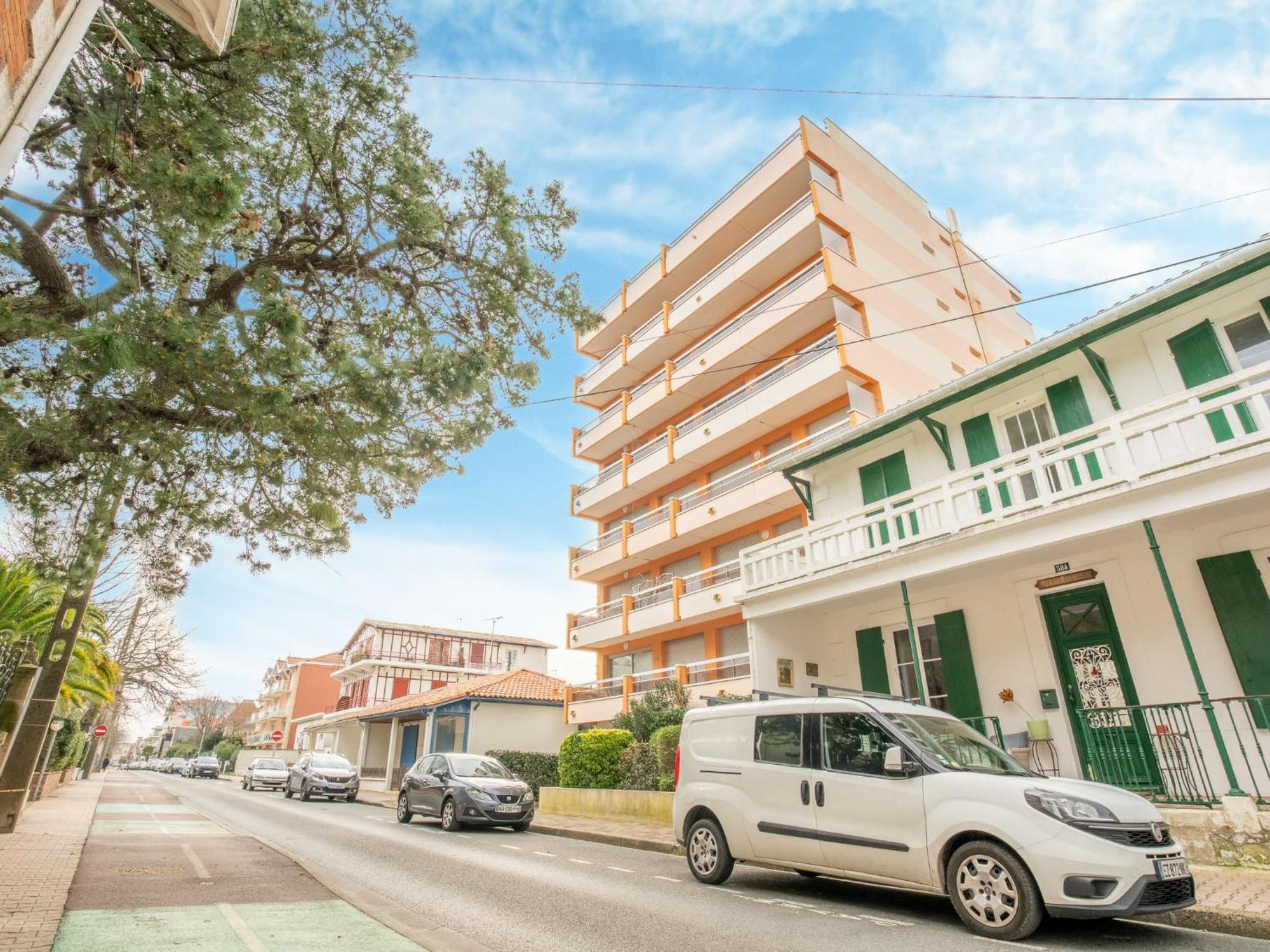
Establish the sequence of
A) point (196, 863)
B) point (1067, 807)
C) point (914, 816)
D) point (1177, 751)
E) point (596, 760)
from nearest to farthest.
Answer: point (1067, 807)
point (914, 816)
point (1177, 751)
point (196, 863)
point (596, 760)

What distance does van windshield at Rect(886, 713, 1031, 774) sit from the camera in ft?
19.6

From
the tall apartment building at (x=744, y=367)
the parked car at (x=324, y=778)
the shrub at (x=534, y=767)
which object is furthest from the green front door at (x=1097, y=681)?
the parked car at (x=324, y=778)

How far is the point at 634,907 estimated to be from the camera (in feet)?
20.8

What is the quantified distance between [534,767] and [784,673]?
511 inches

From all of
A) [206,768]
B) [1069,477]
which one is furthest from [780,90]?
[206,768]

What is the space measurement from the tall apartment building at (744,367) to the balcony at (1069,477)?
9.83 ft

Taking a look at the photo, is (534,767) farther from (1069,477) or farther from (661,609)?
(1069,477)

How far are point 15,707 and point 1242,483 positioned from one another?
17.5m

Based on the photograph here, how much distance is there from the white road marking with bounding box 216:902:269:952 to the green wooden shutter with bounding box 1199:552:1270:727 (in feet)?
35.4

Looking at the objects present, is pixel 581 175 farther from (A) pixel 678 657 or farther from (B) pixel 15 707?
(A) pixel 678 657

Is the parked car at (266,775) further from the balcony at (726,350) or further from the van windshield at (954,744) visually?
the van windshield at (954,744)

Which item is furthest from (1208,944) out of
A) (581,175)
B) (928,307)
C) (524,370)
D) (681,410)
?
(681,410)

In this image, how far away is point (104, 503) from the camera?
7.34 meters

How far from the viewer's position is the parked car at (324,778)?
22.8 m
